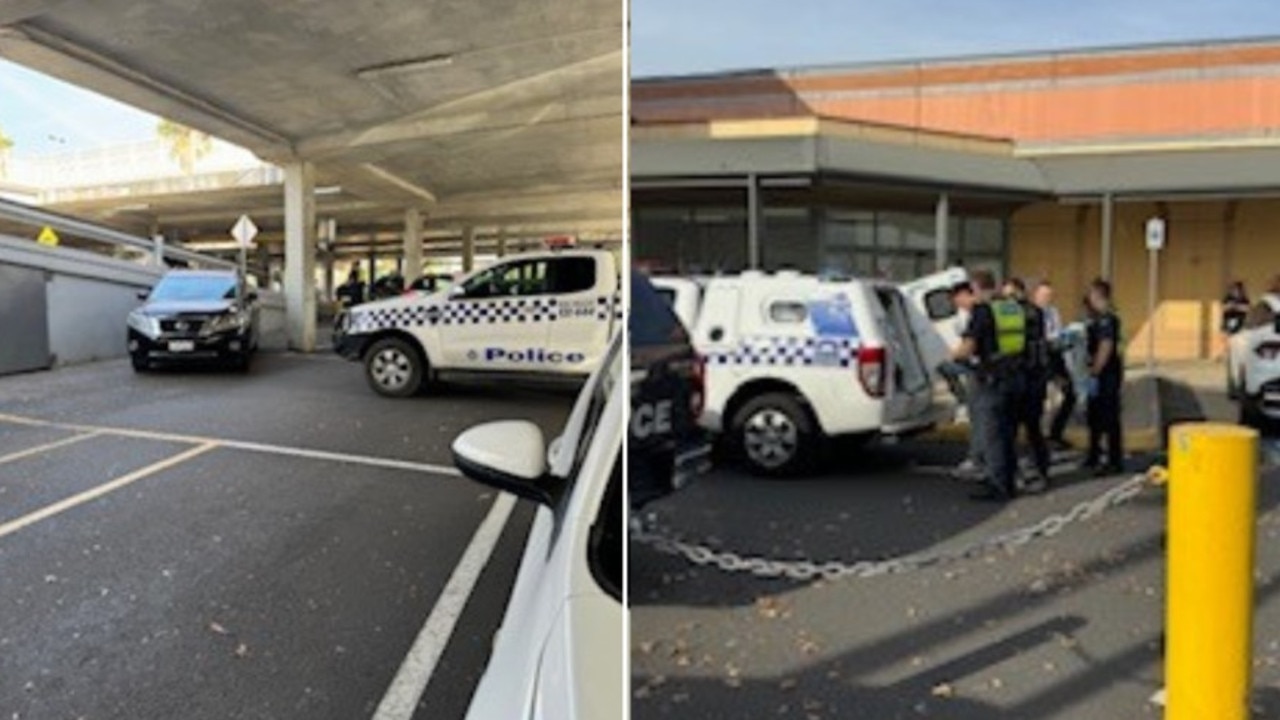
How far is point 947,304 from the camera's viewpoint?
0.65 m

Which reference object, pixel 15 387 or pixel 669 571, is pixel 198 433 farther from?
pixel 669 571

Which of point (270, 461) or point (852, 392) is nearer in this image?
point (852, 392)

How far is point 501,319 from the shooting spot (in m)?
1.31

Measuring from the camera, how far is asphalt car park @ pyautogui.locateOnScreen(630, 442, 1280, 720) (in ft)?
2.35

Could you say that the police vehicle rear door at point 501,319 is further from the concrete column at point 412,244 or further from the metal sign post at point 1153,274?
the metal sign post at point 1153,274

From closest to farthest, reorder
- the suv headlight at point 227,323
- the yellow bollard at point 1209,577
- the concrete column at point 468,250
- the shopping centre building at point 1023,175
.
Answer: the shopping centre building at point 1023,175
the yellow bollard at point 1209,577
the concrete column at point 468,250
the suv headlight at point 227,323

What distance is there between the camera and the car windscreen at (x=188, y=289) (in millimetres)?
1603

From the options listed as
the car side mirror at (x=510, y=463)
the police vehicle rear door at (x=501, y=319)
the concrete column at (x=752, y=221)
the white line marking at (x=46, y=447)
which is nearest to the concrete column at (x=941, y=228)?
the concrete column at (x=752, y=221)

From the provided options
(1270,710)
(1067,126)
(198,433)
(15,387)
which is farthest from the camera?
(15,387)

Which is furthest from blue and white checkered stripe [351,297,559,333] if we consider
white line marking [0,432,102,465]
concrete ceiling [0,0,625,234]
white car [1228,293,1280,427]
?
white car [1228,293,1280,427]

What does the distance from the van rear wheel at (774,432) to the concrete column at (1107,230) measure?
202 mm

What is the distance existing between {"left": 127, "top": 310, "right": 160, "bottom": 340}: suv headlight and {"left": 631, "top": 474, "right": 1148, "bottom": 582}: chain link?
3.97 ft

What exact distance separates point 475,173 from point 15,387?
0.78 metres

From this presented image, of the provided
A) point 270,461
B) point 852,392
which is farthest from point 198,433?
point 852,392
